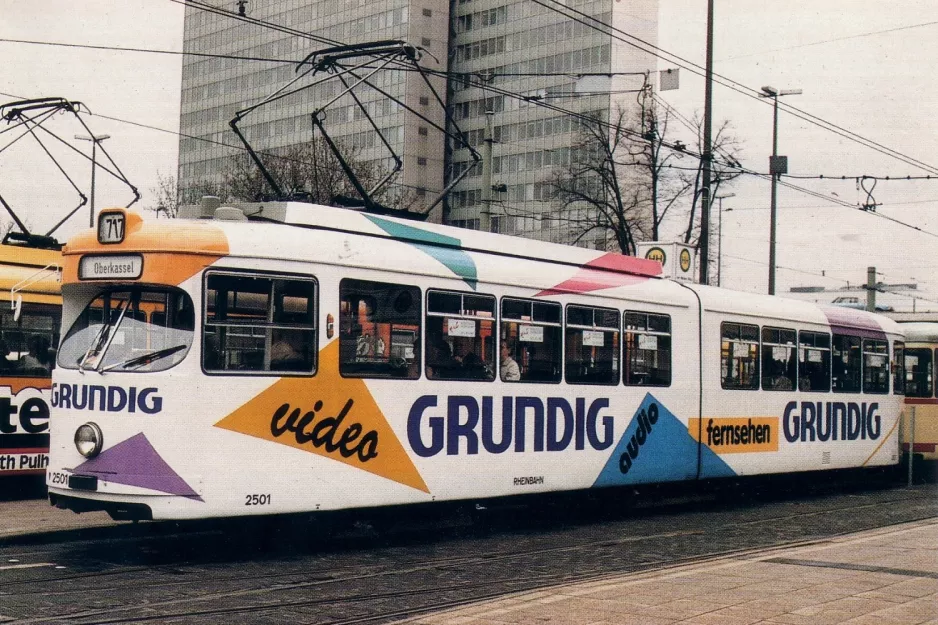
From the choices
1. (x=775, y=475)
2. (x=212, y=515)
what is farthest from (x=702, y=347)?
(x=212, y=515)

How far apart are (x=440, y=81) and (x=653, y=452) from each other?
84894mm

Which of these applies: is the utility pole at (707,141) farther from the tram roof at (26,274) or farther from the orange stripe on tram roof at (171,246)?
the orange stripe on tram roof at (171,246)

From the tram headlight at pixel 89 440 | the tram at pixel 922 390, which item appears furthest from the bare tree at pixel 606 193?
the tram headlight at pixel 89 440

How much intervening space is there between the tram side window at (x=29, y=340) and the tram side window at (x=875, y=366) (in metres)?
12.8

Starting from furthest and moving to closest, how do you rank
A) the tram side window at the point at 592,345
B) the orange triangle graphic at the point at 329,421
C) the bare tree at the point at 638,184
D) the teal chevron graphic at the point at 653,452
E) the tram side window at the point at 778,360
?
the bare tree at the point at 638,184, the tram side window at the point at 778,360, the teal chevron graphic at the point at 653,452, the tram side window at the point at 592,345, the orange triangle graphic at the point at 329,421

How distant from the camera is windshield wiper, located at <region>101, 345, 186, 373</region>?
10.9 m

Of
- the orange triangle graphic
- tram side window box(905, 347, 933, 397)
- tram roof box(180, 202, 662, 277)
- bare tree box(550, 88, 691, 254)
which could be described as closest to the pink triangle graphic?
tram roof box(180, 202, 662, 277)

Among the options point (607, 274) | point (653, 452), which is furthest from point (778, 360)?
point (607, 274)

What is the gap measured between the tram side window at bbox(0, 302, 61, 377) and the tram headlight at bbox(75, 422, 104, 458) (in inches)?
185

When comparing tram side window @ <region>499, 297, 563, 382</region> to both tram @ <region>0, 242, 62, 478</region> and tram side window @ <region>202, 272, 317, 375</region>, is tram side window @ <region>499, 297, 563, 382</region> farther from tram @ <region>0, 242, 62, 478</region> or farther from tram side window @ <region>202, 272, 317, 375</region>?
tram @ <region>0, 242, 62, 478</region>

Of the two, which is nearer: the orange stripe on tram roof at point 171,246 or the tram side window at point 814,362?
the orange stripe on tram roof at point 171,246

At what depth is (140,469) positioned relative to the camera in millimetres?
10633

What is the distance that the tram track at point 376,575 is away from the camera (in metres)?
8.84

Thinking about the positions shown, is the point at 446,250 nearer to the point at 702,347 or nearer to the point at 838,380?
the point at 702,347
